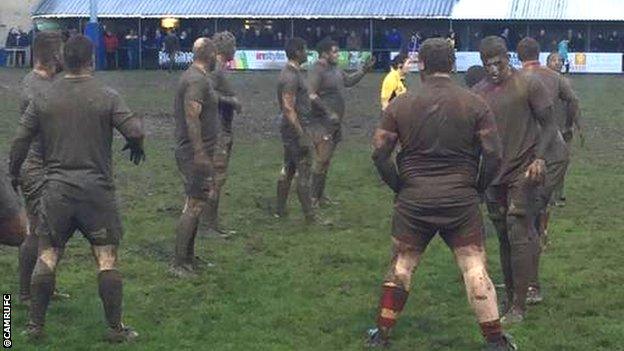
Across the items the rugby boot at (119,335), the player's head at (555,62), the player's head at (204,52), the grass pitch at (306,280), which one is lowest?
the grass pitch at (306,280)

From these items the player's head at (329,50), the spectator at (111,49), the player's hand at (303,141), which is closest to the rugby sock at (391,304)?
the player's hand at (303,141)

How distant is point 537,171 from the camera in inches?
308

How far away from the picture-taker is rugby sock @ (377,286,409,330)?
282 inches

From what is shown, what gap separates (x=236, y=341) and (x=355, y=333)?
33.3 inches

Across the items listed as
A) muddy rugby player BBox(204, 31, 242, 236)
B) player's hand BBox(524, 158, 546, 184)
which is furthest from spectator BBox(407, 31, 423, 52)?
player's hand BBox(524, 158, 546, 184)

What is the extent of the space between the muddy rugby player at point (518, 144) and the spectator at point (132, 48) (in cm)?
4311

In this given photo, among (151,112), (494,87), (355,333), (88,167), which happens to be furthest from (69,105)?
(151,112)

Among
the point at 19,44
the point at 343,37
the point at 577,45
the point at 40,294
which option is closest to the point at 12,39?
the point at 19,44

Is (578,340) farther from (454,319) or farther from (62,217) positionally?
(62,217)

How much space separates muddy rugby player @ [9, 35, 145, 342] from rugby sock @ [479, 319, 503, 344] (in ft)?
7.91

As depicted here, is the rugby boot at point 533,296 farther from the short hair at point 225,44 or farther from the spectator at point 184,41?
the spectator at point 184,41

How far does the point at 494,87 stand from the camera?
805 centimetres

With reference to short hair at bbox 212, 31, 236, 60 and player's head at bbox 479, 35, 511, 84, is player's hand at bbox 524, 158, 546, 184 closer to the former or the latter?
player's head at bbox 479, 35, 511, 84

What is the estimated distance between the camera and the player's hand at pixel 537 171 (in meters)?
7.83
